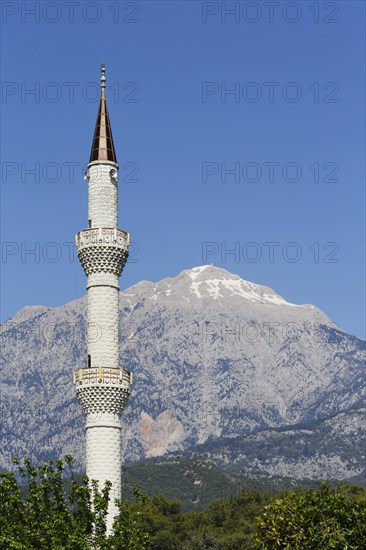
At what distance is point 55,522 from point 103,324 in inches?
623

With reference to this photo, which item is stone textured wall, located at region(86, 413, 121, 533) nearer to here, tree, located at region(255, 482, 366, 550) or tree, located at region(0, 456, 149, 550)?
tree, located at region(0, 456, 149, 550)

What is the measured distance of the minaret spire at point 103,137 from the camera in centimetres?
6938

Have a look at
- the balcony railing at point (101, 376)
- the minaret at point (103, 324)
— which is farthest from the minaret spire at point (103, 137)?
the balcony railing at point (101, 376)

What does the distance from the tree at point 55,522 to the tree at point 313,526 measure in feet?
27.3

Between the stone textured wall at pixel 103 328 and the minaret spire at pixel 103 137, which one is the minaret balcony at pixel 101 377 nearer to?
the stone textured wall at pixel 103 328

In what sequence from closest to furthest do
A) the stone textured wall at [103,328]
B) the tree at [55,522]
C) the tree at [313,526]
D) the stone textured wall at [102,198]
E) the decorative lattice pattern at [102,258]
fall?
the tree at [55,522]
the tree at [313,526]
the stone textured wall at [103,328]
the decorative lattice pattern at [102,258]
the stone textured wall at [102,198]

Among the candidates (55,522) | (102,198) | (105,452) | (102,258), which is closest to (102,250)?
(102,258)

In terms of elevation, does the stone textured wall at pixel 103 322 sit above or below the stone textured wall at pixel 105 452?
above

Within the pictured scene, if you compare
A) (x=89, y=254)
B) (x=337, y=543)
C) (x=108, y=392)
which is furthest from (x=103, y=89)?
(x=337, y=543)

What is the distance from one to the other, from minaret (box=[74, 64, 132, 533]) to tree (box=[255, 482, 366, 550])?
8736 mm

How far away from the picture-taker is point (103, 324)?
216 feet

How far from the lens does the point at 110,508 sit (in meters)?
62.2

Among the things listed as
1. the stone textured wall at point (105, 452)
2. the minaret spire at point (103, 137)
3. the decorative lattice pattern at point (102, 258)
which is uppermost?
the minaret spire at point (103, 137)

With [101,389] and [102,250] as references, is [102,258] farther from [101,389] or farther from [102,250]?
[101,389]
